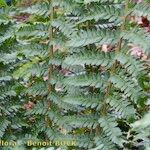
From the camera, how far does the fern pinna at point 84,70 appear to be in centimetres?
212

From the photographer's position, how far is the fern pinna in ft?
6.95

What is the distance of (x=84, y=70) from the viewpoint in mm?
2387

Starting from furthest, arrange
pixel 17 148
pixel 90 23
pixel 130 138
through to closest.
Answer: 1. pixel 130 138
2. pixel 90 23
3. pixel 17 148

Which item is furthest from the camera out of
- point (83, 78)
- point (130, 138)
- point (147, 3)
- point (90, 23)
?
point (130, 138)

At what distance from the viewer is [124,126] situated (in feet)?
9.11

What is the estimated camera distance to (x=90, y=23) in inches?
93.4

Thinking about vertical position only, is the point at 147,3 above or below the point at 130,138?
above

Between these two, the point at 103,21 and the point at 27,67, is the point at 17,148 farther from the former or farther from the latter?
the point at 103,21

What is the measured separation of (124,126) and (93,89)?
49cm

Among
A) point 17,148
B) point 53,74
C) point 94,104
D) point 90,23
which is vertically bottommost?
point 17,148

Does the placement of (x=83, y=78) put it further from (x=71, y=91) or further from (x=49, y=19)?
(x=49, y=19)

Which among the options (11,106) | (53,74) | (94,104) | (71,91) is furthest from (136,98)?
(11,106)

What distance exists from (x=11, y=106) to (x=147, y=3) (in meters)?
1.02

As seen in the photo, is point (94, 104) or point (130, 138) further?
point (130, 138)
